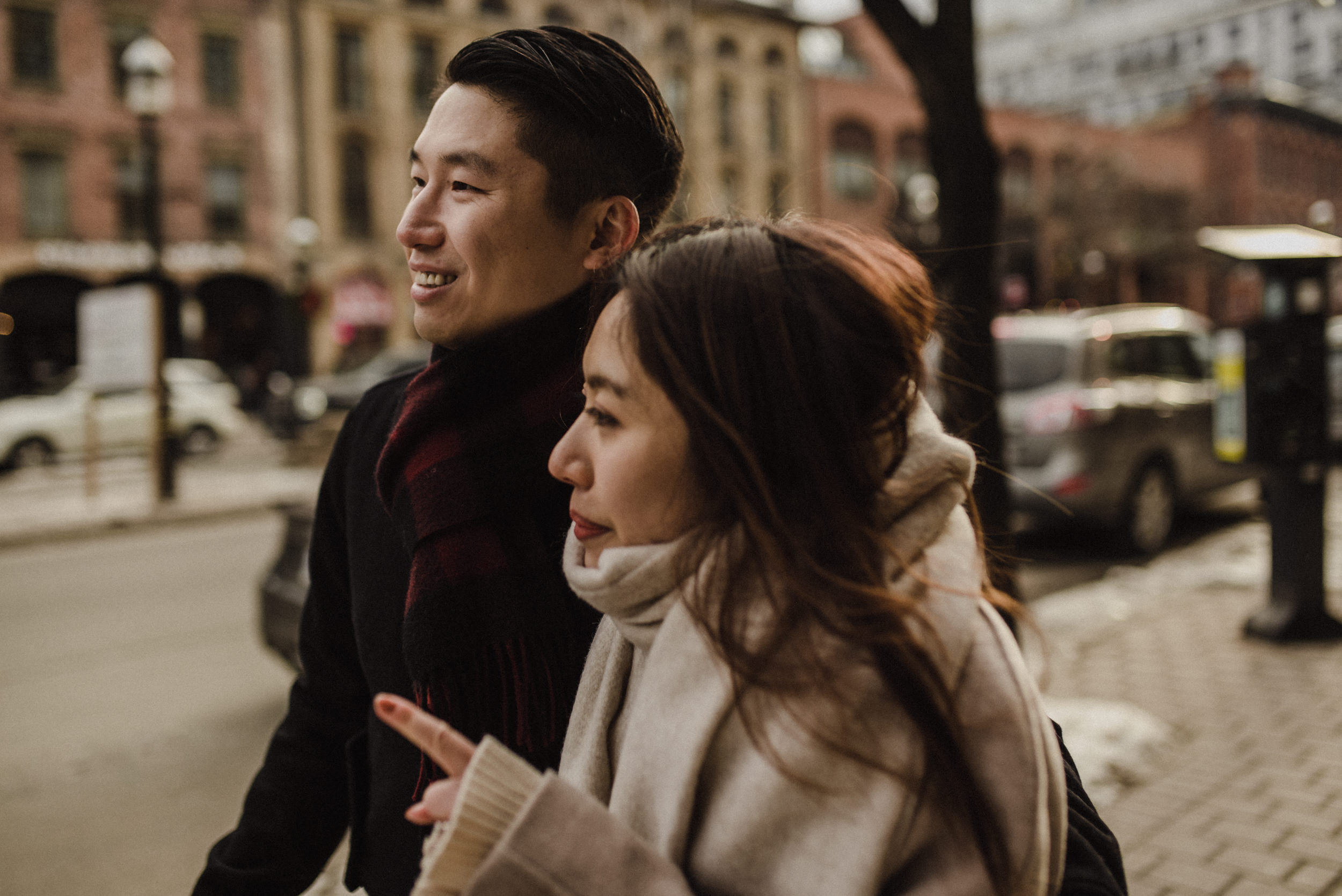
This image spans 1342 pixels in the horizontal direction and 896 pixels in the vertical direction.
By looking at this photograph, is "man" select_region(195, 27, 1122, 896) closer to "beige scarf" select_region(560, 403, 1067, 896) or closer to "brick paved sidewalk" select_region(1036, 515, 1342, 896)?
"beige scarf" select_region(560, 403, 1067, 896)

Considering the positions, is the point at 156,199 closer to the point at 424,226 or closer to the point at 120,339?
→ the point at 120,339

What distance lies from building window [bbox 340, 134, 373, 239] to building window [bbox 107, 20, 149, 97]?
17.1 ft

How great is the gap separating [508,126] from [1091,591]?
21.2 feet

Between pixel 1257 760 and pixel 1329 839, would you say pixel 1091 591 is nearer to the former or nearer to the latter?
pixel 1257 760

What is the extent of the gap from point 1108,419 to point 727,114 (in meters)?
28.3

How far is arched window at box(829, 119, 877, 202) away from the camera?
3425cm

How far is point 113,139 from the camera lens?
25.2m

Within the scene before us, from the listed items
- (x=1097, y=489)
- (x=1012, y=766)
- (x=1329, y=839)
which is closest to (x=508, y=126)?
(x=1012, y=766)

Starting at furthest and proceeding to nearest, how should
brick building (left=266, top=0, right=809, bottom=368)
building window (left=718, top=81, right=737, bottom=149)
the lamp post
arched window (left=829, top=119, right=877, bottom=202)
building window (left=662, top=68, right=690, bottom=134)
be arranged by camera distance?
1. arched window (left=829, top=119, right=877, bottom=202)
2. building window (left=718, top=81, right=737, bottom=149)
3. brick building (left=266, top=0, right=809, bottom=368)
4. building window (left=662, top=68, right=690, bottom=134)
5. the lamp post

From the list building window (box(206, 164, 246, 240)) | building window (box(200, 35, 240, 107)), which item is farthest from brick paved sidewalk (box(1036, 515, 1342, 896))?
building window (box(200, 35, 240, 107))

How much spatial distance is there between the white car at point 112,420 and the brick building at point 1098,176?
1708 cm

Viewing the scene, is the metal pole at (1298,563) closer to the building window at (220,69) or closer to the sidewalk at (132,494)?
the sidewalk at (132,494)

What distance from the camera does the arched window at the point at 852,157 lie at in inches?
1348

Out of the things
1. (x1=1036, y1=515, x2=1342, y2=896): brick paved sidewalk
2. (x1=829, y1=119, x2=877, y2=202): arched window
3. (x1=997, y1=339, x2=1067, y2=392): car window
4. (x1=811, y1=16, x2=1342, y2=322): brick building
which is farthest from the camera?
(x1=811, y1=16, x2=1342, y2=322): brick building
